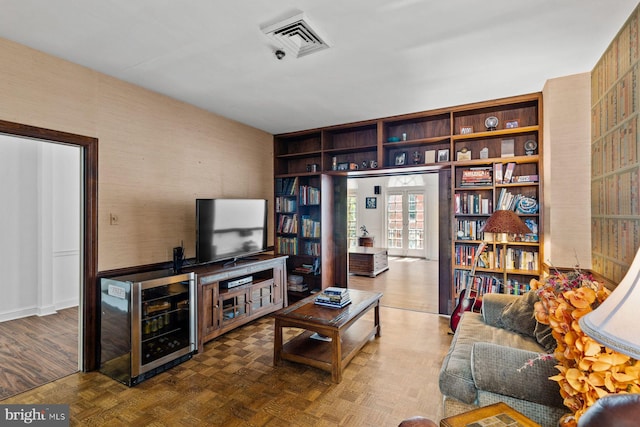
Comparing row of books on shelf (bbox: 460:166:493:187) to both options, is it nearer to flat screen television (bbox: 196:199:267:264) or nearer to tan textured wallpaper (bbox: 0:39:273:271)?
flat screen television (bbox: 196:199:267:264)

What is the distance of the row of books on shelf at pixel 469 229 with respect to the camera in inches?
151

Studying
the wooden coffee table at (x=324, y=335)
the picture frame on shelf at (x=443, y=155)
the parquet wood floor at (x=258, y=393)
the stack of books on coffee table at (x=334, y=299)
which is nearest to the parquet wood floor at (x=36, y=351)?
the parquet wood floor at (x=258, y=393)

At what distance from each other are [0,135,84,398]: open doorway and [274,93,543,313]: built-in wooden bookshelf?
2.91 metres

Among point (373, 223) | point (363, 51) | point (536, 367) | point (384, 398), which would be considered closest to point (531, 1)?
point (363, 51)

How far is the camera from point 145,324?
262 centimetres

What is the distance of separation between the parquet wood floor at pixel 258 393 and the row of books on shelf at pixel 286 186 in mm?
2447

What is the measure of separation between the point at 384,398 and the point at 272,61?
9.01 ft

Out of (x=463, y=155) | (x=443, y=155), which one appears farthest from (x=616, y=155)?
(x=443, y=155)

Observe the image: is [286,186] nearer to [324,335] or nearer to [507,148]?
[324,335]

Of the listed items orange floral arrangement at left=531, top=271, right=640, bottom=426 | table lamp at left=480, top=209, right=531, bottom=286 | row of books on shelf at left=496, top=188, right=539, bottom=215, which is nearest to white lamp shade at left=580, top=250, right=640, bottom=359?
orange floral arrangement at left=531, top=271, right=640, bottom=426

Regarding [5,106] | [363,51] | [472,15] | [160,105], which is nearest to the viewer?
[472,15]

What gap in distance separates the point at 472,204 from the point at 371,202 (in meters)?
5.62

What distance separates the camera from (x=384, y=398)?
2.27m

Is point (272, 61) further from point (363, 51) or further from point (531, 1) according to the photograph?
point (531, 1)
